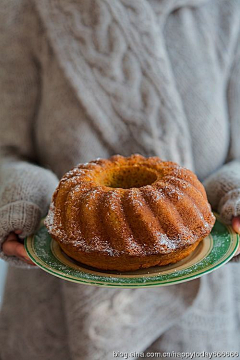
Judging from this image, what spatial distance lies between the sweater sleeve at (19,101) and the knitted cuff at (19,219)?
65 mm

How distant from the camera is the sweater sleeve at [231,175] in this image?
0.84 meters

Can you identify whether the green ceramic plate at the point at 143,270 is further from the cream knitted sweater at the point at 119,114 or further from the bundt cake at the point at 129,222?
the cream knitted sweater at the point at 119,114

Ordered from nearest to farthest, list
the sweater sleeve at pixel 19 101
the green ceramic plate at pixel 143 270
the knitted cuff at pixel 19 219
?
the green ceramic plate at pixel 143 270 < the knitted cuff at pixel 19 219 < the sweater sleeve at pixel 19 101

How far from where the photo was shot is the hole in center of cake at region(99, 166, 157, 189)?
0.83m

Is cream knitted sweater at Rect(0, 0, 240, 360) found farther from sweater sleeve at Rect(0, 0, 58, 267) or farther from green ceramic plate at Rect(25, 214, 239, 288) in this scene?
green ceramic plate at Rect(25, 214, 239, 288)

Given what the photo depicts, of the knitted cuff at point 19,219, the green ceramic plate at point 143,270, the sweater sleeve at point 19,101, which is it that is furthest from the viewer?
the sweater sleeve at point 19,101

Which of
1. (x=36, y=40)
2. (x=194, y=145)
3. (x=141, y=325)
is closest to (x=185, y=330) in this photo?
(x=141, y=325)

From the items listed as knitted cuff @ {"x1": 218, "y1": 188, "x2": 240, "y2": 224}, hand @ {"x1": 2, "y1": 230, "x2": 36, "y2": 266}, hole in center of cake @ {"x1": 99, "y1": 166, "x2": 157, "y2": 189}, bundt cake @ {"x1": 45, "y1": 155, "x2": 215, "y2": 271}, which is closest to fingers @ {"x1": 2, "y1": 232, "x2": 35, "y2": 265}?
hand @ {"x1": 2, "y1": 230, "x2": 36, "y2": 266}

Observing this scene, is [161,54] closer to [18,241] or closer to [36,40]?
[36,40]

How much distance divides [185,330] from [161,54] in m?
0.76

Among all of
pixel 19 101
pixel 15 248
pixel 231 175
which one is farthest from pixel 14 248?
pixel 231 175

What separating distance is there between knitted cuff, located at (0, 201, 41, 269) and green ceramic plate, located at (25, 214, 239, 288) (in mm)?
31

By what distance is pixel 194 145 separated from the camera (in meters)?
1.02

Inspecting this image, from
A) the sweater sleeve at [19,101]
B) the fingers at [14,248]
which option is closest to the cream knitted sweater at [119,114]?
the sweater sleeve at [19,101]
